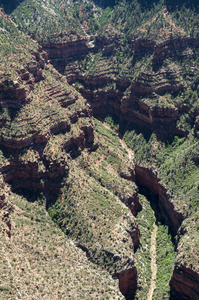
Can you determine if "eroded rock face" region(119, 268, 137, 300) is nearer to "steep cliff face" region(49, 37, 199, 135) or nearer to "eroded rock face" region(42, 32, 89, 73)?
"steep cliff face" region(49, 37, 199, 135)

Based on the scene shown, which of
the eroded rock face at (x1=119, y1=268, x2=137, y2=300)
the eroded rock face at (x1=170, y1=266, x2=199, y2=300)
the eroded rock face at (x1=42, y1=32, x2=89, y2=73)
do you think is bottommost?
the eroded rock face at (x1=119, y1=268, x2=137, y2=300)

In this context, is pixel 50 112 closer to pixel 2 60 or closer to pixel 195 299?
pixel 2 60

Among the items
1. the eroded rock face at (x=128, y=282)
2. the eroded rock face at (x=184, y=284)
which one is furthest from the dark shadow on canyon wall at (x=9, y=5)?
the eroded rock face at (x=184, y=284)

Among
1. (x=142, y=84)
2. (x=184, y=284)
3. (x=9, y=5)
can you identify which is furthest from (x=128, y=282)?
(x=9, y=5)

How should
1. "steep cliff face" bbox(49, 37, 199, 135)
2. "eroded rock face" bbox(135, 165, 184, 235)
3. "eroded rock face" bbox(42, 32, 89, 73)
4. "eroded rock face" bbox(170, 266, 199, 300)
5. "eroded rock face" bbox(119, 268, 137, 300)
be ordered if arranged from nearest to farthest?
"eroded rock face" bbox(170, 266, 199, 300) < "eroded rock face" bbox(119, 268, 137, 300) < "eroded rock face" bbox(135, 165, 184, 235) < "steep cliff face" bbox(49, 37, 199, 135) < "eroded rock face" bbox(42, 32, 89, 73)

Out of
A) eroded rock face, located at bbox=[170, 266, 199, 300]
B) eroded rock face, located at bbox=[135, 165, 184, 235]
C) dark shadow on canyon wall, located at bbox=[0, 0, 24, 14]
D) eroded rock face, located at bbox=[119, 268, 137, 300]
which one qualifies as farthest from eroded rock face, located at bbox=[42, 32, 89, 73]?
eroded rock face, located at bbox=[170, 266, 199, 300]

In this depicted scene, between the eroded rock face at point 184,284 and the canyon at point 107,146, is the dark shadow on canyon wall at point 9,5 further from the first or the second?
the eroded rock face at point 184,284

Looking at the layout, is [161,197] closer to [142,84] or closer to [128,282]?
[128,282]

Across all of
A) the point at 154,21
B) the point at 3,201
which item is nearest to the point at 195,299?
the point at 3,201

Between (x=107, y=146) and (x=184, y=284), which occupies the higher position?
(x=107, y=146)
